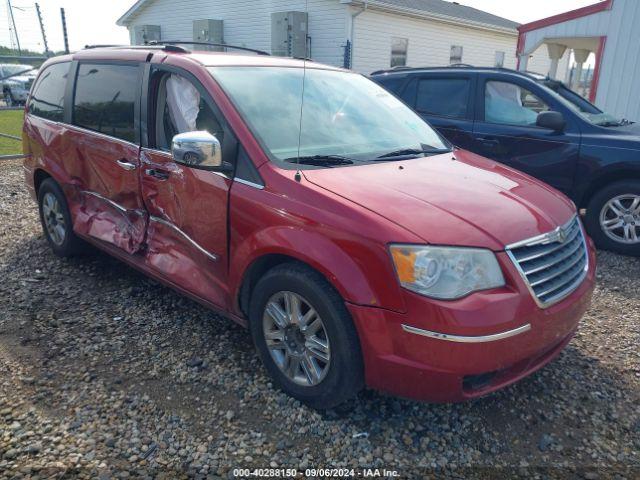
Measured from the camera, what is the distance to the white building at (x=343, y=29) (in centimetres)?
1616

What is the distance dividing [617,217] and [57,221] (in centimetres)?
551

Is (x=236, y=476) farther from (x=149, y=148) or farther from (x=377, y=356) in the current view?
(x=149, y=148)

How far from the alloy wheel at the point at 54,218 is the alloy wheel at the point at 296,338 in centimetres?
275

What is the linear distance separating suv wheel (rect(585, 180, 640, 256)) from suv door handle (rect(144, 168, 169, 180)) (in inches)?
172

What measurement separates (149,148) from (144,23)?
2216cm

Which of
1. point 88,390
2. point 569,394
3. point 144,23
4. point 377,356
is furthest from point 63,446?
point 144,23

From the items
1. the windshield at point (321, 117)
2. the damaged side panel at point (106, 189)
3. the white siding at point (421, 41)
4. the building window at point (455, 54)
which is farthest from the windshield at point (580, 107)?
the building window at point (455, 54)

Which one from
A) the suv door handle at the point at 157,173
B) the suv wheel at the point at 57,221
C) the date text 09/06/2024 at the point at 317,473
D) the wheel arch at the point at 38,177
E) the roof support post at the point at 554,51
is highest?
the roof support post at the point at 554,51

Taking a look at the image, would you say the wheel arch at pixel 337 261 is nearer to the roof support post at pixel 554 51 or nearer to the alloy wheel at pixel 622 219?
the alloy wheel at pixel 622 219

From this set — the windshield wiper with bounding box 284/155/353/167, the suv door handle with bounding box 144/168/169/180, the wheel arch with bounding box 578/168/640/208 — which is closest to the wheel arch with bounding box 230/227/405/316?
the windshield wiper with bounding box 284/155/353/167

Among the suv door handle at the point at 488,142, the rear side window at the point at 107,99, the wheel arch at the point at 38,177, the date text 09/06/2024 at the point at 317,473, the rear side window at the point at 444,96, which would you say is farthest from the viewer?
the rear side window at the point at 444,96

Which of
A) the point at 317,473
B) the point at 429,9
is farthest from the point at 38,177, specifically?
the point at 429,9

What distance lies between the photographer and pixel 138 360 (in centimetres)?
323

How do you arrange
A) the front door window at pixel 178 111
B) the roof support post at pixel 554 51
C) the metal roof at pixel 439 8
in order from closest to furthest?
1. the front door window at pixel 178 111
2. the roof support post at pixel 554 51
3. the metal roof at pixel 439 8
